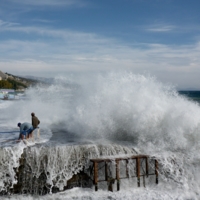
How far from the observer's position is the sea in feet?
36.4

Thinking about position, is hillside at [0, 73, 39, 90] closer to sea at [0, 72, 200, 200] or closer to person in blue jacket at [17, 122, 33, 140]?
sea at [0, 72, 200, 200]

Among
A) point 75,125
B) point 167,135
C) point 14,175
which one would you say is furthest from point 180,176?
point 75,125

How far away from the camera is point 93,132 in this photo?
1587 centimetres

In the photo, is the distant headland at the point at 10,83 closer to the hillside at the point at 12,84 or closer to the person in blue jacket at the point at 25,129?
the hillside at the point at 12,84

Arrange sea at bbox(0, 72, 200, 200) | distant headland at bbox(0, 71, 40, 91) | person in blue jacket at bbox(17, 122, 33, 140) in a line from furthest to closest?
distant headland at bbox(0, 71, 40, 91), person in blue jacket at bbox(17, 122, 33, 140), sea at bbox(0, 72, 200, 200)

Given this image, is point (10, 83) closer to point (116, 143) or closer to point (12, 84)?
point (12, 84)

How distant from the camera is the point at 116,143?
13789 mm

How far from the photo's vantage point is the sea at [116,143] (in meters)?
11.1

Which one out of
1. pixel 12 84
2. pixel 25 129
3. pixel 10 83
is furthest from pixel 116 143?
pixel 12 84

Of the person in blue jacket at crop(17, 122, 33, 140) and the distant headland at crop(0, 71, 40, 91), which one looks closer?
the person in blue jacket at crop(17, 122, 33, 140)

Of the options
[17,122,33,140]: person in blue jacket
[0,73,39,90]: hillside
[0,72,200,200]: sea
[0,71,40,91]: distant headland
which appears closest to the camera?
[0,72,200,200]: sea

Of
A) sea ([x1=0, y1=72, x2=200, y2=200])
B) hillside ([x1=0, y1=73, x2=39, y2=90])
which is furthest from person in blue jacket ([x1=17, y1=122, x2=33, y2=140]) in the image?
hillside ([x1=0, y1=73, x2=39, y2=90])

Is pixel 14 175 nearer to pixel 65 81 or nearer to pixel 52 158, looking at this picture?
pixel 52 158

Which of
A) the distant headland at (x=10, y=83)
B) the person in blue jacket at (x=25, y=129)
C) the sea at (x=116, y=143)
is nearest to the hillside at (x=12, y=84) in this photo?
the distant headland at (x=10, y=83)
